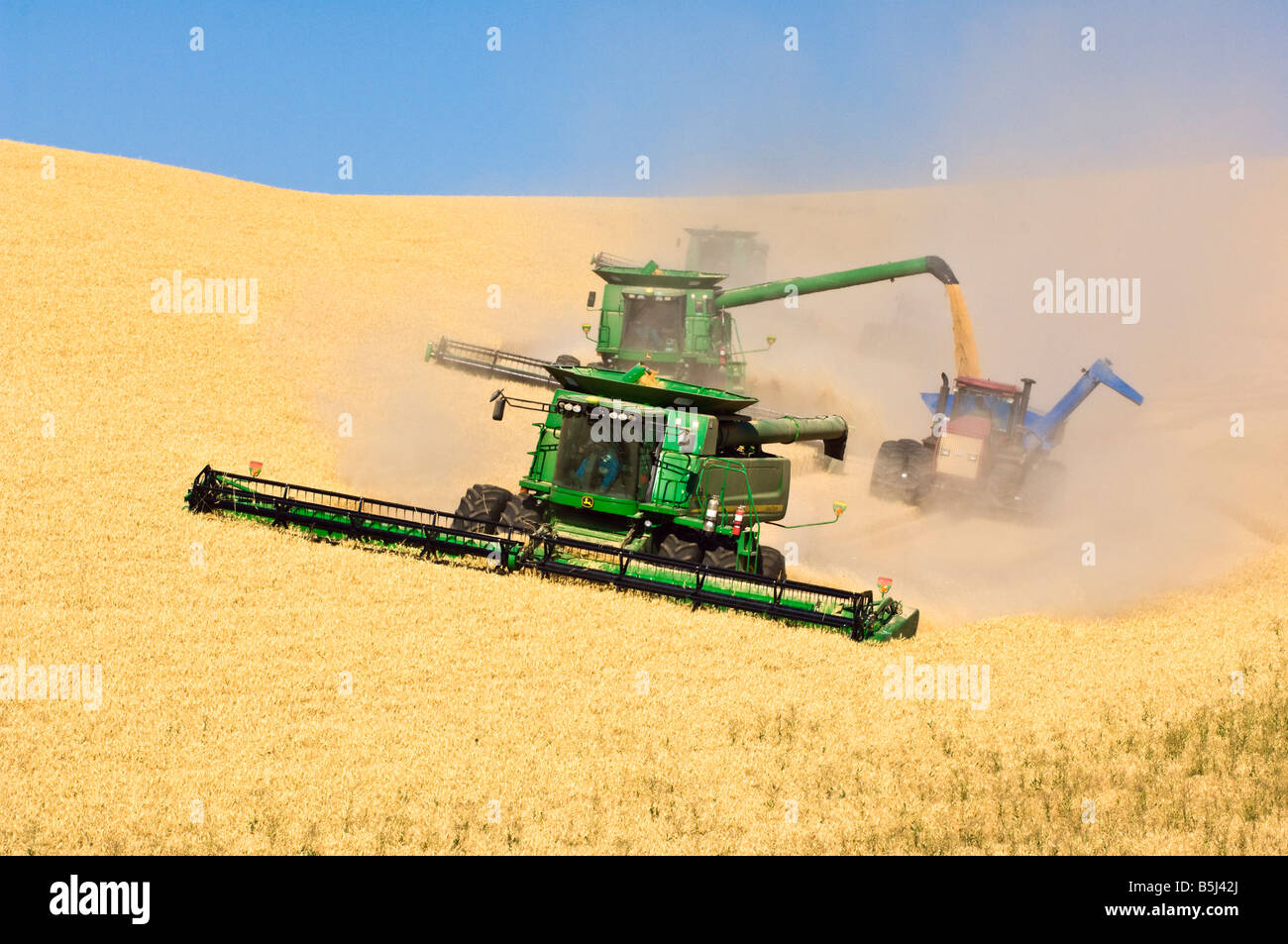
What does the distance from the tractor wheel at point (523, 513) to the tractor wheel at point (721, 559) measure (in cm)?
195

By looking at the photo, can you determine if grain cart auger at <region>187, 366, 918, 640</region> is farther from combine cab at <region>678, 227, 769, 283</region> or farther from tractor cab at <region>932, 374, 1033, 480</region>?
combine cab at <region>678, 227, 769, 283</region>

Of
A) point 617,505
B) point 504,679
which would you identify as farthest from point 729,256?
point 504,679

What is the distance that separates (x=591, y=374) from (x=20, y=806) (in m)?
8.34

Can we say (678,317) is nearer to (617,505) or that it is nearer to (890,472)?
(890,472)

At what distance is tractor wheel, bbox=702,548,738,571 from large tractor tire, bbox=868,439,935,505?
777cm

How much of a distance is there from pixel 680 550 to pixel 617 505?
0.87 metres

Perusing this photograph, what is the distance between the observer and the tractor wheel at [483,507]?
15055mm

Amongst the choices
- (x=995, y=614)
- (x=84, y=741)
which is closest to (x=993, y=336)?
(x=995, y=614)

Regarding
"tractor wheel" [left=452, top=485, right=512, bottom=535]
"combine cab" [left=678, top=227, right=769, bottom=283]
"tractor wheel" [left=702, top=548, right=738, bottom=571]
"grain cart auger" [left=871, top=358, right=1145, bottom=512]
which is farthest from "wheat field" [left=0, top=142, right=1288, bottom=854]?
"combine cab" [left=678, top=227, right=769, bottom=283]

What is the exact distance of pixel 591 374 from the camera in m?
14.9

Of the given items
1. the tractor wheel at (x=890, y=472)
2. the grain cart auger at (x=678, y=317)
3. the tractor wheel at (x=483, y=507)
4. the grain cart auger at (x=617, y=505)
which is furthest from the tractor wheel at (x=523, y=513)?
the grain cart auger at (x=678, y=317)

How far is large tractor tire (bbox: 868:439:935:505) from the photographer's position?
21.4 meters

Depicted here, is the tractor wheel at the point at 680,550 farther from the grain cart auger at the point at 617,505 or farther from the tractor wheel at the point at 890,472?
the tractor wheel at the point at 890,472

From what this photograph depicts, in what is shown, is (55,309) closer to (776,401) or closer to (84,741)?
(776,401)
